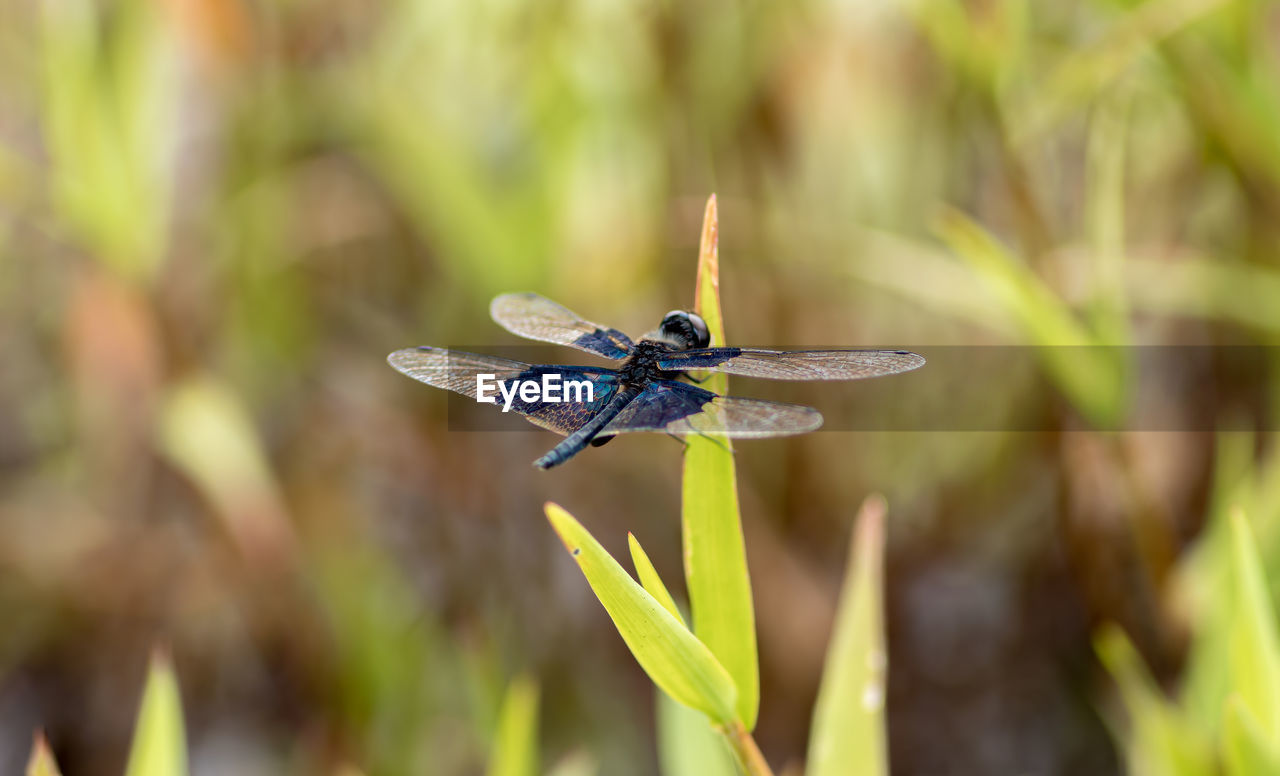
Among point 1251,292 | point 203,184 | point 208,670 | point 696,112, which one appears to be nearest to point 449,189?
point 696,112

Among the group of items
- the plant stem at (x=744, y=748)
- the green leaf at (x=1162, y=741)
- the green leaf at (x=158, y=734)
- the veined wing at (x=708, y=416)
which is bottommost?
the green leaf at (x=1162, y=741)

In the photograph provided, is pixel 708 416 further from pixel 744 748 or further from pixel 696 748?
pixel 696 748

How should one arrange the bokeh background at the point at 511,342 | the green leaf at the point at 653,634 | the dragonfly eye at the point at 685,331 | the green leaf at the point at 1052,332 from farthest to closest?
1. the bokeh background at the point at 511,342
2. the green leaf at the point at 1052,332
3. the dragonfly eye at the point at 685,331
4. the green leaf at the point at 653,634

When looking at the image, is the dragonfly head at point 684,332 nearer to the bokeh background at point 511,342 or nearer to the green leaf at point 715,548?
the green leaf at point 715,548

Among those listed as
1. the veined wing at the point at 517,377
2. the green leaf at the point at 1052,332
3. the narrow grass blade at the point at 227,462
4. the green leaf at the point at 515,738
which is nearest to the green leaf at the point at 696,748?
the green leaf at the point at 515,738

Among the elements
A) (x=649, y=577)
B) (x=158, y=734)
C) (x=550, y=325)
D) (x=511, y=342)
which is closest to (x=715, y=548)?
(x=649, y=577)

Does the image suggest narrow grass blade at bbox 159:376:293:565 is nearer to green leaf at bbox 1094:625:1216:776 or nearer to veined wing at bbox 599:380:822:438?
veined wing at bbox 599:380:822:438

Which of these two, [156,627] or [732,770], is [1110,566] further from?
[156,627]

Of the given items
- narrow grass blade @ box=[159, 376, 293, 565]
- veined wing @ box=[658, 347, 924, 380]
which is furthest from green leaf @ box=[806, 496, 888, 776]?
narrow grass blade @ box=[159, 376, 293, 565]
